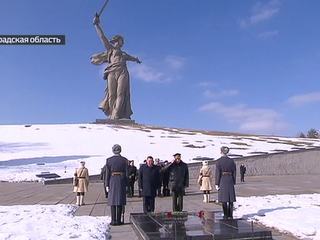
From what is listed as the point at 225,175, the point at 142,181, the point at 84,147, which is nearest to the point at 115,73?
the point at 84,147

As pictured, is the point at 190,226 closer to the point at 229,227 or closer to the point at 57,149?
the point at 229,227

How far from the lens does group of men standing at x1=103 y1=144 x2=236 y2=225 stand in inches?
438

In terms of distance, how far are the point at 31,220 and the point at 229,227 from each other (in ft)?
15.4

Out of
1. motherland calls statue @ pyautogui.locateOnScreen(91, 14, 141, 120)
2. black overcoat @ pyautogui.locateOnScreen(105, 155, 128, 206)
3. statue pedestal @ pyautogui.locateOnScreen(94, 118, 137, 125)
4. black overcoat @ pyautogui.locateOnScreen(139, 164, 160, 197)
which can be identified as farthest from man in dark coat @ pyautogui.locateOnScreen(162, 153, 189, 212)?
statue pedestal @ pyautogui.locateOnScreen(94, 118, 137, 125)

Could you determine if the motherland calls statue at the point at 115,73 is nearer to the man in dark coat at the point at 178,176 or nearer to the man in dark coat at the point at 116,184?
the man in dark coat at the point at 178,176

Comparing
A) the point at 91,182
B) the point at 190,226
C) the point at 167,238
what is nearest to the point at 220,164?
the point at 190,226

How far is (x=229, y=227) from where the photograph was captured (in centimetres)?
916

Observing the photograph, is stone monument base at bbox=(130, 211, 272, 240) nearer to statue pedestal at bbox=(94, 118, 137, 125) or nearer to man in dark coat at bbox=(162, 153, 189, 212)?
man in dark coat at bbox=(162, 153, 189, 212)

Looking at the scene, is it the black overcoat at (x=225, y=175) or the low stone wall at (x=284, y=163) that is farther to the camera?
the low stone wall at (x=284, y=163)

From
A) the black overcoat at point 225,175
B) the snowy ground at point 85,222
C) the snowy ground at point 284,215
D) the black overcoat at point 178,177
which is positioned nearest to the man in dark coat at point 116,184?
the snowy ground at point 85,222

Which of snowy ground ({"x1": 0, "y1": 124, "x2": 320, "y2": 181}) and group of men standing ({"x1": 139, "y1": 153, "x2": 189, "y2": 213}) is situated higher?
snowy ground ({"x1": 0, "y1": 124, "x2": 320, "y2": 181})

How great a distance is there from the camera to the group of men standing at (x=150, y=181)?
438 inches

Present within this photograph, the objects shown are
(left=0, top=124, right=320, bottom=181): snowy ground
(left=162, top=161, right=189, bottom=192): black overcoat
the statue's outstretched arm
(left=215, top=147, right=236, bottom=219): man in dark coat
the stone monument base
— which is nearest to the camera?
the stone monument base

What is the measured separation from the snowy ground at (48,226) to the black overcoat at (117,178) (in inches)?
26.6
